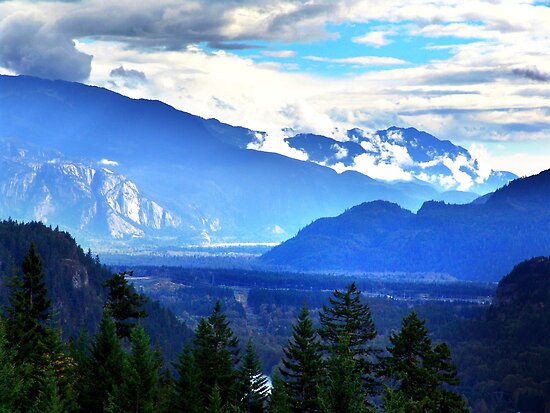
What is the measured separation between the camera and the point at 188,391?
9556 centimetres

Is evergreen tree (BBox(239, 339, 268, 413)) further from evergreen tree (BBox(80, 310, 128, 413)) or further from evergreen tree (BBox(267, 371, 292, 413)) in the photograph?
evergreen tree (BBox(80, 310, 128, 413))

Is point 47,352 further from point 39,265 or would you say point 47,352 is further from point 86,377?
point 39,265

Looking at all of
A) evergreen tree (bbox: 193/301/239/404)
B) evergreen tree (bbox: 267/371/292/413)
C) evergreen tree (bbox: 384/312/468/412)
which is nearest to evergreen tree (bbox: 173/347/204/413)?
evergreen tree (bbox: 193/301/239/404)

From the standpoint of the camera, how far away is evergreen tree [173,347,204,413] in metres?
94.7

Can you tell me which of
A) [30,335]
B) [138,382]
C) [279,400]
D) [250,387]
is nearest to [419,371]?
[279,400]

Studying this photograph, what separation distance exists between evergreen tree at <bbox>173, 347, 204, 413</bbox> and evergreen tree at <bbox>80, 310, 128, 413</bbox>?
558cm

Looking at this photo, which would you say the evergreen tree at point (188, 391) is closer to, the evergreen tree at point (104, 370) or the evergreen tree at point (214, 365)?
the evergreen tree at point (214, 365)

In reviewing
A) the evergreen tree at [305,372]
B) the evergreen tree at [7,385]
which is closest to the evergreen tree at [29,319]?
the evergreen tree at [7,385]

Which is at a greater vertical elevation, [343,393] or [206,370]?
[343,393]

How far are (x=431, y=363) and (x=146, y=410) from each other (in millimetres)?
26089

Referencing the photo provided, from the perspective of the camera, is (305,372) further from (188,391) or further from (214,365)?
(214,365)

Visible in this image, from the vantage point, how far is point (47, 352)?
10244 cm

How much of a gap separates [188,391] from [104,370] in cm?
816

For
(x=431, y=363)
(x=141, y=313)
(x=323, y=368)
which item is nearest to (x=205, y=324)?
(x=141, y=313)
